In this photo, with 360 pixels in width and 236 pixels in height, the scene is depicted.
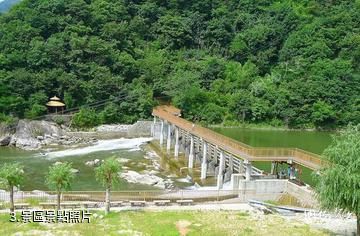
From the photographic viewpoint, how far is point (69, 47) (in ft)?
283

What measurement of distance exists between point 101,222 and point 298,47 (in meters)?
86.2

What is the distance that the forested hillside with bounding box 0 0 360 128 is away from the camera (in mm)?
81688

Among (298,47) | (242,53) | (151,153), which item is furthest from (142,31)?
(151,153)

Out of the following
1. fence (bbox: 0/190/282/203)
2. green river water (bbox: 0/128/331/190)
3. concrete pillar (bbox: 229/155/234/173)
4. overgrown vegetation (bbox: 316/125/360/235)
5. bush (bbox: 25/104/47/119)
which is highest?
overgrown vegetation (bbox: 316/125/360/235)

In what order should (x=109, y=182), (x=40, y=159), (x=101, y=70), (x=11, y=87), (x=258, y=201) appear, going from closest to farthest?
(x=109, y=182)
(x=258, y=201)
(x=40, y=159)
(x=11, y=87)
(x=101, y=70)

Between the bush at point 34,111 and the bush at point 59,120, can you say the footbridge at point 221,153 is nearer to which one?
the bush at point 59,120

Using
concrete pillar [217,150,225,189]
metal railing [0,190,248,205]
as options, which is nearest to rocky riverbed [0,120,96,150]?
concrete pillar [217,150,225,189]

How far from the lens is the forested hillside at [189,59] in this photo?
81688 mm

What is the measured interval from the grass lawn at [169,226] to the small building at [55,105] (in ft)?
166

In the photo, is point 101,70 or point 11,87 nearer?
point 11,87

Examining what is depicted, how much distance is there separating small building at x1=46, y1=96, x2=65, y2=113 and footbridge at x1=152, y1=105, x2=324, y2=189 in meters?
19.2

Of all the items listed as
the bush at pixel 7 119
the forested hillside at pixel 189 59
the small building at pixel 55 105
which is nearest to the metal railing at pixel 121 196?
the bush at pixel 7 119

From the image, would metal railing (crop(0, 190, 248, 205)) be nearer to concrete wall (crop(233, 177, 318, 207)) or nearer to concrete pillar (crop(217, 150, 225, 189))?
concrete wall (crop(233, 177, 318, 207))

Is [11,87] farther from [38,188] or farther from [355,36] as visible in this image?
[355,36]
